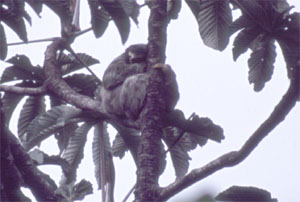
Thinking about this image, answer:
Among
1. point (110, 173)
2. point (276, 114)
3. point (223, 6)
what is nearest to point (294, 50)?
point (223, 6)

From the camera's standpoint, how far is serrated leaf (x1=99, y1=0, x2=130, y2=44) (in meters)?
3.45

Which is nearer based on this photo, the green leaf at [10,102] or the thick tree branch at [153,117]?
the thick tree branch at [153,117]

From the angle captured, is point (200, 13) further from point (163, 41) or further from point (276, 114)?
point (276, 114)

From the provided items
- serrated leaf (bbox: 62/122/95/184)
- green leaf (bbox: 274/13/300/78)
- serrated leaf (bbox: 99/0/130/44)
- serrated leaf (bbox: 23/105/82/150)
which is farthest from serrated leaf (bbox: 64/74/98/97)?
green leaf (bbox: 274/13/300/78)

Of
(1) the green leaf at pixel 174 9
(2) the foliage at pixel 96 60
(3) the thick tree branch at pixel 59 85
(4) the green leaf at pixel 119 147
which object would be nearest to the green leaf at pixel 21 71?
(2) the foliage at pixel 96 60

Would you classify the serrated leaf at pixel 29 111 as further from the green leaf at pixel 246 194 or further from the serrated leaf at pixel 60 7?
the green leaf at pixel 246 194

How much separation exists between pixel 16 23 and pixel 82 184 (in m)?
1.31

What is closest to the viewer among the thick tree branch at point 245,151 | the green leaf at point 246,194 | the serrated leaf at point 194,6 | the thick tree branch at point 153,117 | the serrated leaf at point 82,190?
the green leaf at point 246,194

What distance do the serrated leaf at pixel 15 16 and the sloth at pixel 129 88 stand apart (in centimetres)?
76

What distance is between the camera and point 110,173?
11.9 ft

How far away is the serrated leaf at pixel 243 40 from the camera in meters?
3.75

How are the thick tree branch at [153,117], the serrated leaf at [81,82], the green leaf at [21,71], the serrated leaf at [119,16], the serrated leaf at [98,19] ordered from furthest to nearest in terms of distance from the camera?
the serrated leaf at [81,82] → the green leaf at [21,71] → the serrated leaf at [98,19] → the serrated leaf at [119,16] → the thick tree branch at [153,117]

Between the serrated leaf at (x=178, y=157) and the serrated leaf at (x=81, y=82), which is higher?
the serrated leaf at (x=81, y=82)

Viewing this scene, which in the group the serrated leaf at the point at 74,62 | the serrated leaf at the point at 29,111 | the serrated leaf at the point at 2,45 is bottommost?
the serrated leaf at the point at 29,111
